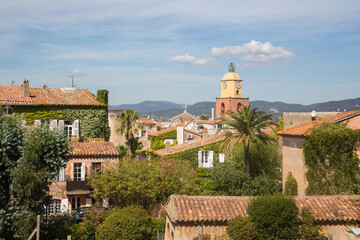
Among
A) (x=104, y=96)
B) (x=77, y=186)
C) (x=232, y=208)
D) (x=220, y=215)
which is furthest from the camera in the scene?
(x=104, y=96)

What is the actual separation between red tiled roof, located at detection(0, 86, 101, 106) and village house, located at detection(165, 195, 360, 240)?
23.4 m

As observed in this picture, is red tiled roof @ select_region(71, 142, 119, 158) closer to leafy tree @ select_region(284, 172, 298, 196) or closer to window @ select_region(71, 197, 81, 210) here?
window @ select_region(71, 197, 81, 210)

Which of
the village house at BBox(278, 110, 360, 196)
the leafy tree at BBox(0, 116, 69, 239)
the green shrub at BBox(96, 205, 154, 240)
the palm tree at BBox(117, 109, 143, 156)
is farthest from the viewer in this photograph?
the palm tree at BBox(117, 109, 143, 156)

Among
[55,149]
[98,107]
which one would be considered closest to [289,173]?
[55,149]

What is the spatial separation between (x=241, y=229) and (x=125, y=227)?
655 cm

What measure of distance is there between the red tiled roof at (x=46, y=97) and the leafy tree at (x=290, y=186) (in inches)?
891

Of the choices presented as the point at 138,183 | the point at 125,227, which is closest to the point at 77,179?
the point at 138,183

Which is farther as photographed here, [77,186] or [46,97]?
[46,97]

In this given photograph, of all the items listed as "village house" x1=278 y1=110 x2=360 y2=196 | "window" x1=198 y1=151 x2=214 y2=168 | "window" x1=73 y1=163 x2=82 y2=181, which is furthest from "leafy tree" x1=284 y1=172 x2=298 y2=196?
"window" x1=73 y1=163 x2=82 y2=181

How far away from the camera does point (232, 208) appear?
71.1ft

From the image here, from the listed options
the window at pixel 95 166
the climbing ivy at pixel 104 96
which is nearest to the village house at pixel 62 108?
the climbing ivy at pixel 104 96

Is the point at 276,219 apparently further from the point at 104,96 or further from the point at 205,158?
the point at 104,96

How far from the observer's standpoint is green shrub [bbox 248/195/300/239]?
19.7 meters

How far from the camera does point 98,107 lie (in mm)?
43188
